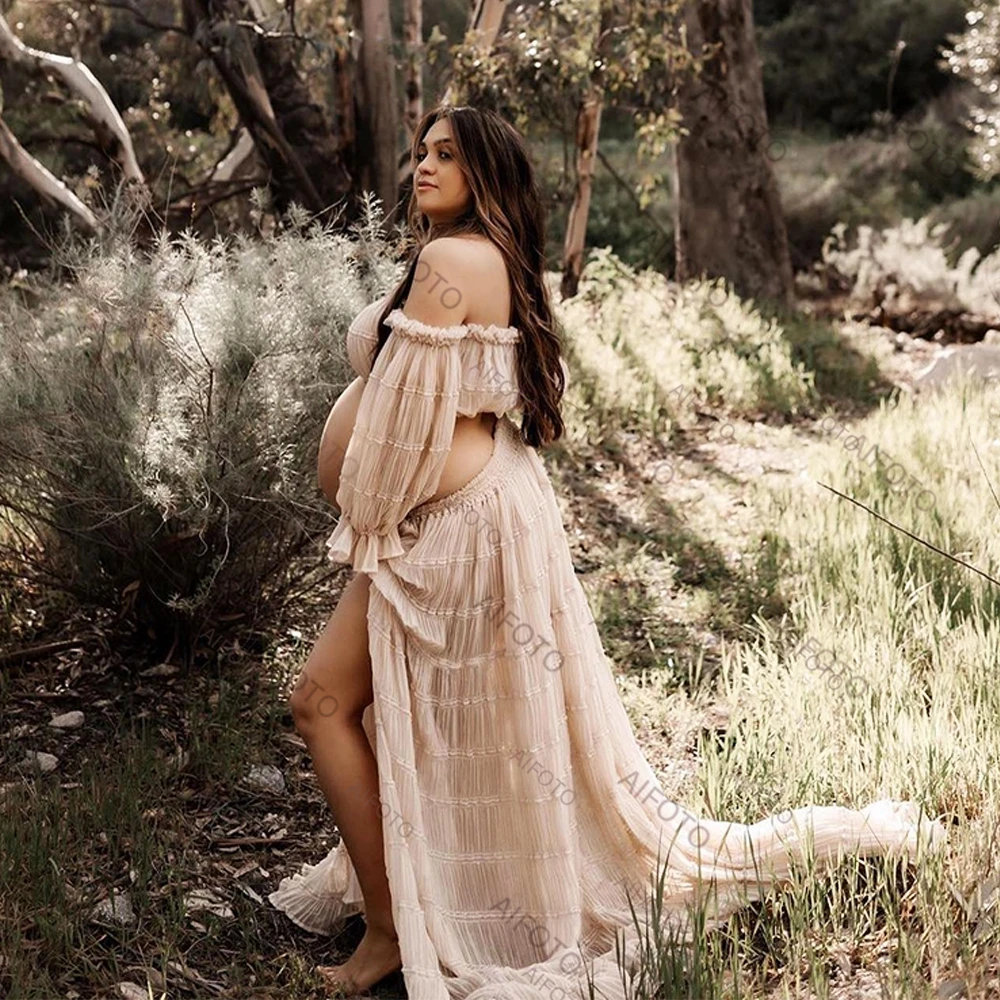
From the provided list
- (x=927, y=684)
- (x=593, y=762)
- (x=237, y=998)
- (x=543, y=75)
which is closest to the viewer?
(x=237, y=998)

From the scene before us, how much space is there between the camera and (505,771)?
10.6 feet

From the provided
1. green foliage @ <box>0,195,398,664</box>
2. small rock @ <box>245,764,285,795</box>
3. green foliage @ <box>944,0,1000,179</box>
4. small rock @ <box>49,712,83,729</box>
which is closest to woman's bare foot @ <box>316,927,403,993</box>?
small rock @ <box>245,764,285,795</box>

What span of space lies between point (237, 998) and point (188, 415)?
75.4 inches

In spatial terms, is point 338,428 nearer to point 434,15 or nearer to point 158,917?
point 158,917

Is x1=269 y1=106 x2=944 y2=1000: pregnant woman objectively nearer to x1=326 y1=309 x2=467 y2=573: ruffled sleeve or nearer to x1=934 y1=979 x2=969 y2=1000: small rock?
x1=326 y1=309 x2=467 y2=573: ruffled sleeve

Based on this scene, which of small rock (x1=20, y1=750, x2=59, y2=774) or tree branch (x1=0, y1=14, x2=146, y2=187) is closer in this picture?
small rock (x1=20, y1=750, x2=59, y2=774)

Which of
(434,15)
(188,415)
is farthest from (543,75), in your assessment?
(434,15)

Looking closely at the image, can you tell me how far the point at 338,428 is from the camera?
316cm

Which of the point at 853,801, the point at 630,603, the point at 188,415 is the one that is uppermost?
the point at 188,415

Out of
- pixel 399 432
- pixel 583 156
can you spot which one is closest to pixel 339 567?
pixel 399 432

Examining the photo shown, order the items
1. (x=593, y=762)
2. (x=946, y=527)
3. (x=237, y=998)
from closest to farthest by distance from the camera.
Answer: (x=237, y=998), (x=593, y=762), (x=946, y=527)

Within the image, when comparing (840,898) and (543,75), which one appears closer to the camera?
(840,898)

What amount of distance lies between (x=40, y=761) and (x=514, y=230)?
2198mm

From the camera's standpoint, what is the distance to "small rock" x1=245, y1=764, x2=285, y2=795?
4.15m
